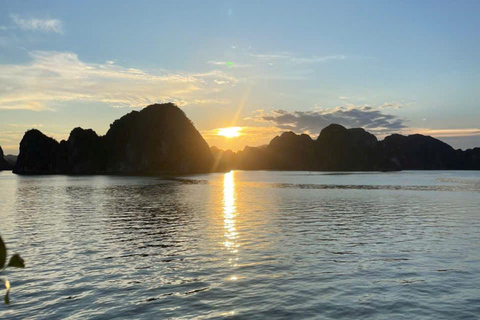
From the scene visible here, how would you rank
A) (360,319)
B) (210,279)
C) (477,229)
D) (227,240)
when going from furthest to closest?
(477,229) < (227,240) < (210,279) < (360,319)

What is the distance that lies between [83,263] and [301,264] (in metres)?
13.3

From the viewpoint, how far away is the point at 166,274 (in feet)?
67.2

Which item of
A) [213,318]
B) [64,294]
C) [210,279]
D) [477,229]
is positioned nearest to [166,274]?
[210,279]

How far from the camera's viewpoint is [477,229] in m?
35.7

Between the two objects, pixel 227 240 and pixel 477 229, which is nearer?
pixel 227 240

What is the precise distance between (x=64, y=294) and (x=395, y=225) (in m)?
32.7

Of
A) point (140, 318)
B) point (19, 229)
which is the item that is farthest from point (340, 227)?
point (19, 229)

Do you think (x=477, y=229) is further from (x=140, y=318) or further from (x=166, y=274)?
(x=140, y=318)

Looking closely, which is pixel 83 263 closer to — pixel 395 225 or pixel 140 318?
pixel 140 318

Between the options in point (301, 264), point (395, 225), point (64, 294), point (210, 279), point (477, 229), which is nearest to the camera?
point (64, 294)

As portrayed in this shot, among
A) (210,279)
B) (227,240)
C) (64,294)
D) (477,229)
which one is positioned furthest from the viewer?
(477,229)

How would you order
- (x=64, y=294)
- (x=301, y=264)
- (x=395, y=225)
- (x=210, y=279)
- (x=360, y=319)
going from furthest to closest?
(x=395, y=225) → (x=301, y=264) → (x=210, y=279) → (x=64, y=294) → (x=360, y=319)

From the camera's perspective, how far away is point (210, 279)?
63.7ft

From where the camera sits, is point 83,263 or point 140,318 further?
point 83,263
